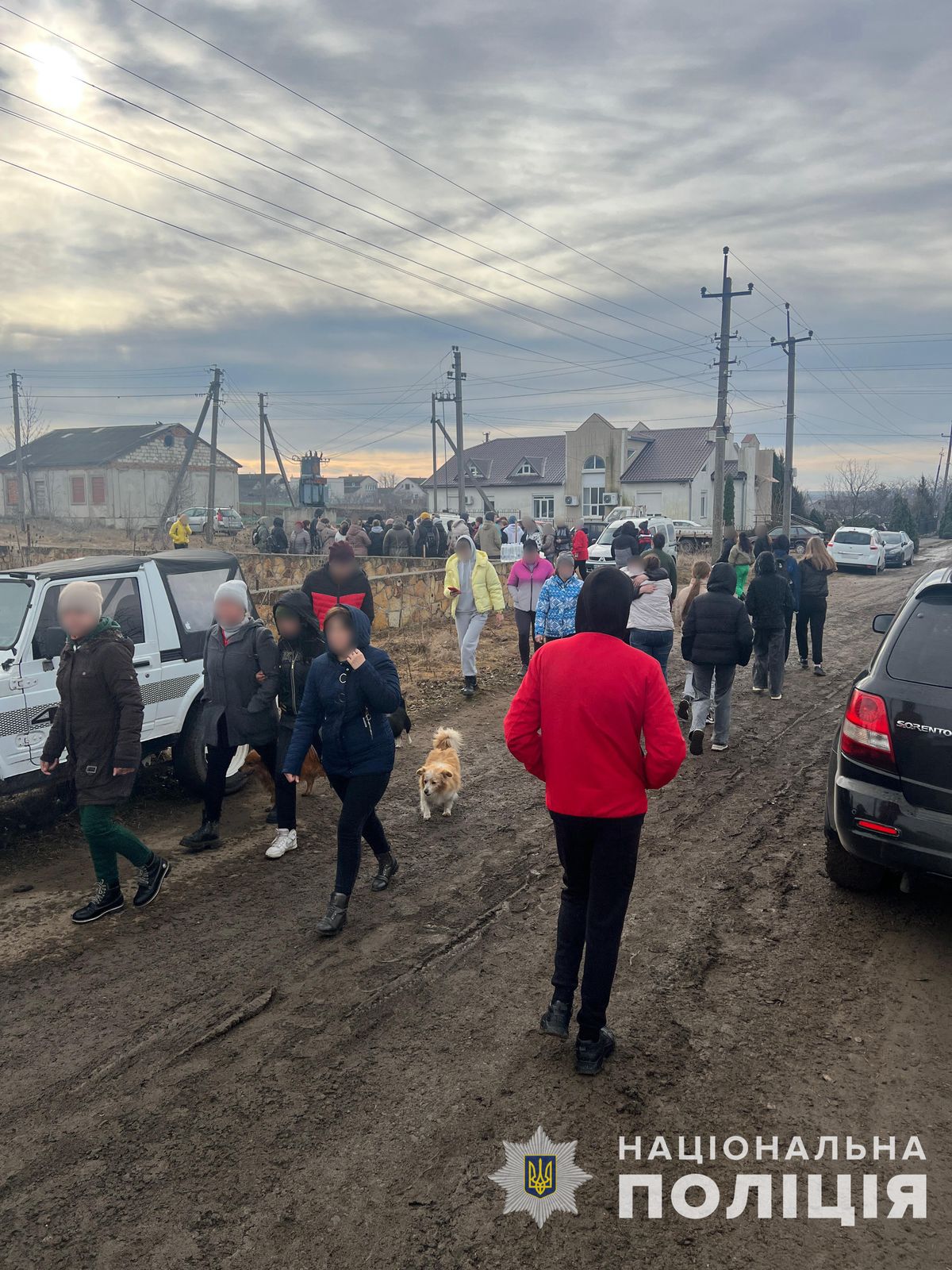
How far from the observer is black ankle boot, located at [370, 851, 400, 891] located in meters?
5.35

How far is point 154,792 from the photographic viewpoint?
7.36 m

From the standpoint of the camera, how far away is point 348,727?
4805mm

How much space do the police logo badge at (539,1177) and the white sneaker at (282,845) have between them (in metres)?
3.17

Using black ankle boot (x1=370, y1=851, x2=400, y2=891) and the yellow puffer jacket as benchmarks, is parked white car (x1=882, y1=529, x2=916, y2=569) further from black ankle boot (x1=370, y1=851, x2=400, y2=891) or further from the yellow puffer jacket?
black ankle boot (x1=370, y1=851, x2=400, y2=891)

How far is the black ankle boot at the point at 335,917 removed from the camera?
4.72 meters

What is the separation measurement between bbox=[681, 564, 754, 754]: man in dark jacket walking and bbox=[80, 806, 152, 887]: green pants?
194 inches

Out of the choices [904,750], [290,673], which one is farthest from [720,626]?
[290,673]

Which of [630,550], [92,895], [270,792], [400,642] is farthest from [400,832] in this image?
[400,642]

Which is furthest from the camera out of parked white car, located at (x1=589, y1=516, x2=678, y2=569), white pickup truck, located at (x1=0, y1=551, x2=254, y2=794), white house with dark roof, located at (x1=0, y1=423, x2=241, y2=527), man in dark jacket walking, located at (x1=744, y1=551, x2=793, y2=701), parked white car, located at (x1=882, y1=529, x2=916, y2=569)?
white house with dark roof, located at (x1=0, y1=423, x2=241, y2=527)

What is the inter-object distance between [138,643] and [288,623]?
1447mm

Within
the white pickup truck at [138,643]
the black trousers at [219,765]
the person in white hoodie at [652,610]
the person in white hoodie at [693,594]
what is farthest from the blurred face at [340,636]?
the person in white hoodie at [693,594]

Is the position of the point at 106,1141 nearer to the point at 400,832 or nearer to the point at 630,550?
the point at 400,832

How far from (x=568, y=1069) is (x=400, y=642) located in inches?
439

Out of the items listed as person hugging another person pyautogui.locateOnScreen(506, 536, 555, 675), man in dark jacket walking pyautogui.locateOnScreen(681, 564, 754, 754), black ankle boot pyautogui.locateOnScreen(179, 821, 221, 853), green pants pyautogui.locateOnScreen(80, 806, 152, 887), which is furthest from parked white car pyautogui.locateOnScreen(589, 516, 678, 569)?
green pants pyautogui.locateOnScreen(80, 806, 152, 887)
